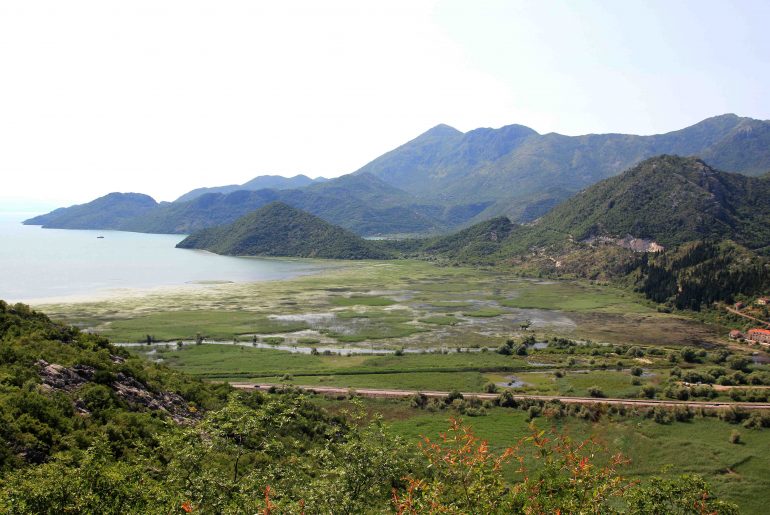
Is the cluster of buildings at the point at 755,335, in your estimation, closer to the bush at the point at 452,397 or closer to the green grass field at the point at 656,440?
the green grass field at the point at 656,440

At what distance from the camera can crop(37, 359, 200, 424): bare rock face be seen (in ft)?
100

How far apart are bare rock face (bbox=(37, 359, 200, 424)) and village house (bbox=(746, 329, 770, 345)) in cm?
9796

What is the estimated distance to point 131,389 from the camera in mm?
34938

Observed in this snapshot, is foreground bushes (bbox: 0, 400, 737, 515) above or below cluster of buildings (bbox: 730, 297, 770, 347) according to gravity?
above

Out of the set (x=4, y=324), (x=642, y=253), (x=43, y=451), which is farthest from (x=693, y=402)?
(x=642, y=253)

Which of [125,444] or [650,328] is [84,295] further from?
[650,328]

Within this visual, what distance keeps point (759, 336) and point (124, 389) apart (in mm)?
104076

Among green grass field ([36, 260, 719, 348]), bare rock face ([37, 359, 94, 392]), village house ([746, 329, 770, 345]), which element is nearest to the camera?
bare rock face ([37, 359, 94, 392])

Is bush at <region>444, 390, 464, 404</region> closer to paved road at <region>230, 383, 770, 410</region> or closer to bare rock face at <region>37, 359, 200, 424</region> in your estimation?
paved road at <region>230, 383, 770, 410</region>

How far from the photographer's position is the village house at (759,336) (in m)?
88.9

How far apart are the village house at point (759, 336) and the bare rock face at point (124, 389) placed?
97962 mm

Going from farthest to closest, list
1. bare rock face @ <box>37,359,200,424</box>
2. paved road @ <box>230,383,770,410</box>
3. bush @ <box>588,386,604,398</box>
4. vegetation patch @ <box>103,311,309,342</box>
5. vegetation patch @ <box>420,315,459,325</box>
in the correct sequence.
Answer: vegetation patch @ <box>420,315,459,325</box> < vegetation patch @ <box>103,311,309,342</box> < bush @ <box>588,386,604,398</box> < paved road @ <box>230,383,770,410</box> < bare rock face @ <box>37,359,200,424</box>

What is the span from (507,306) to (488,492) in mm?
113563

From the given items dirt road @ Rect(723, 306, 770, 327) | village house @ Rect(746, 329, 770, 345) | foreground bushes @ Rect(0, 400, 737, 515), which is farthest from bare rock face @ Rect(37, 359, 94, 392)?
dirt road @ Rect(723, 306, 770, 327)
